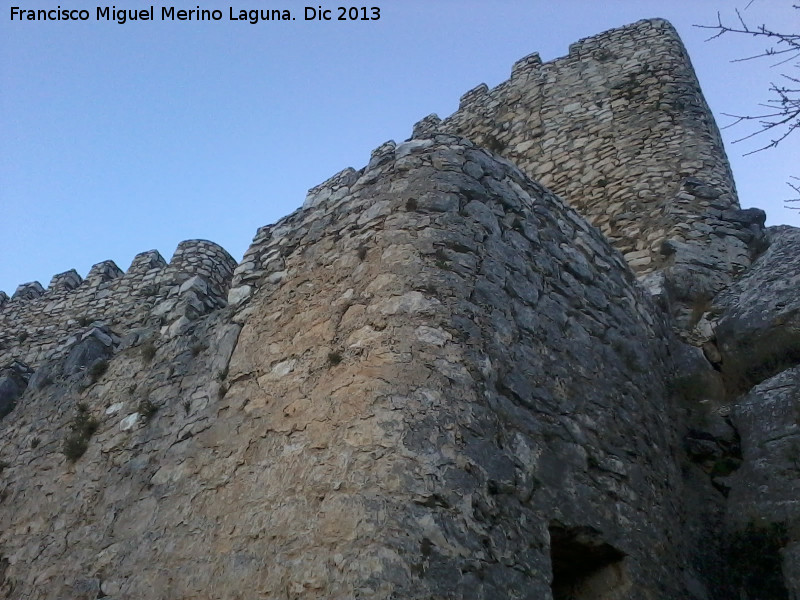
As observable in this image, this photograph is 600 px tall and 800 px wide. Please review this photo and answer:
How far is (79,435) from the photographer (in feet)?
16.6

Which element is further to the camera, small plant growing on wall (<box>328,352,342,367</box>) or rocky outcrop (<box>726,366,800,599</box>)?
rocky outcrop (<box>726,366,800,599</box>)

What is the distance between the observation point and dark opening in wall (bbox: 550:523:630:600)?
11.3 ft

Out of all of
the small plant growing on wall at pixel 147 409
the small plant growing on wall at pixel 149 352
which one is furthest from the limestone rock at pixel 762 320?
the small plant growing on wall at pixel 149 352

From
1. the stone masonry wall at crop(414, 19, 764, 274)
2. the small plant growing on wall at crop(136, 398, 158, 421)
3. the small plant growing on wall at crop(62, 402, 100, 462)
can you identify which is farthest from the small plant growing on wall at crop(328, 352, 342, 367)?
the stone masonry wall at crop(414, 19, 764, 274)

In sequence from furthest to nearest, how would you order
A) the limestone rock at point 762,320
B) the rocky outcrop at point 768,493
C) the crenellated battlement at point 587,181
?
1. the crenellated battlement at point 587,181
2. the limestone rock at point 762,320
3. the rocky outcrop at point 768,493

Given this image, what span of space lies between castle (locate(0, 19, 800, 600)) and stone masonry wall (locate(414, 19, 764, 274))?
1.05ft

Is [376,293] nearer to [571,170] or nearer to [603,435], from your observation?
[603,435]

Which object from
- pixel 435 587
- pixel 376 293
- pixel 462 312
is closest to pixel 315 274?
pixel 376 293

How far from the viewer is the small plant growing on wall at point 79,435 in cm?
496

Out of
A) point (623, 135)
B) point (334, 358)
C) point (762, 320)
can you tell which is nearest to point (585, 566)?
point (334, 358)

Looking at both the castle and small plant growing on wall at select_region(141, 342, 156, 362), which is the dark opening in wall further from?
small plant growing on wall at select_region(141, 342, 156, 362)

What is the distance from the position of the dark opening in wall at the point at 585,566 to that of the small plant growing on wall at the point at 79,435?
10.1 feet

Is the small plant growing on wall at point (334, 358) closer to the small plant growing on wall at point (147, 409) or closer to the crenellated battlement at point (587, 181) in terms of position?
the crenellated battlement at point (587, 181)

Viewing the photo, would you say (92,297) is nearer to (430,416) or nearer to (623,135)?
(623,135)
